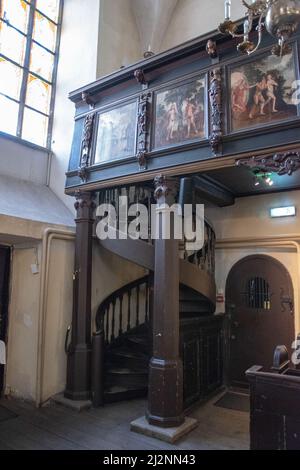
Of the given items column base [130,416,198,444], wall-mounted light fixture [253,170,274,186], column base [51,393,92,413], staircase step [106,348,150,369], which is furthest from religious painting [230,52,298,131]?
column base [51,393,92,413]

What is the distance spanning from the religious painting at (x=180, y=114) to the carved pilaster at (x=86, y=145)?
0.99 meters

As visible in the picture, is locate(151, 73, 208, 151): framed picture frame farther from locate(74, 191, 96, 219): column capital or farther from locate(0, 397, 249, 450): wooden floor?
locate(0, 397, 249, 450): wooden floor

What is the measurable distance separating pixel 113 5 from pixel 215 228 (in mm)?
4079

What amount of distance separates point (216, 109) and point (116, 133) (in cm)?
133

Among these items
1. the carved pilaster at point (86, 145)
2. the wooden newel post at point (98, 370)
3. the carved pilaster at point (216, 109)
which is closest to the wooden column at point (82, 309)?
the wooden newel post at point (98, 370)

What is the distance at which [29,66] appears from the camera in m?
5.16

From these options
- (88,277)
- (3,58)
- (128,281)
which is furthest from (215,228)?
(3,58)

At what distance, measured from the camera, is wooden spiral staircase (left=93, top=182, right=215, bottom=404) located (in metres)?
3.99

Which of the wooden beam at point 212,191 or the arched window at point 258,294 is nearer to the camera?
the wooden beam at point 212,191

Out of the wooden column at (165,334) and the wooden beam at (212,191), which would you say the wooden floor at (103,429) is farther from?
the wooden beam at (212,191)

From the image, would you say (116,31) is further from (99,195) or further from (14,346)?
(14,346)

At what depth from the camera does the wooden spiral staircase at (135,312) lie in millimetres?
3988

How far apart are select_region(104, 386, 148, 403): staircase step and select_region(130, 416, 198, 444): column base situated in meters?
0.70

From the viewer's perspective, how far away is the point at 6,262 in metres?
4.39
